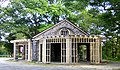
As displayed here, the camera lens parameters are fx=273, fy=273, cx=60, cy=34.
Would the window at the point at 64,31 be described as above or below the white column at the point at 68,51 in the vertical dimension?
above

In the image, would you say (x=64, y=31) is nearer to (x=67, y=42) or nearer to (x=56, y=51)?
(x=67, y=42)

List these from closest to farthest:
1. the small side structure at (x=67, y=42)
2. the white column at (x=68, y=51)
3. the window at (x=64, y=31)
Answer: the white column at (x=68, y=51) < the small side structure at (x=67, y=42) < the window at (x=64, y=31)

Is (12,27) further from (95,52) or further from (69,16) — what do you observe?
(95,52)

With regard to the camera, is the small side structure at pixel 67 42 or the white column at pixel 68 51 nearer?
the white column at pixel 68 51

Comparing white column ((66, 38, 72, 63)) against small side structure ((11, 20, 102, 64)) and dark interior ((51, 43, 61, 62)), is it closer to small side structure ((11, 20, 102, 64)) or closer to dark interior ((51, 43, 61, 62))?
small side structure ((11, 20, 102, 64))

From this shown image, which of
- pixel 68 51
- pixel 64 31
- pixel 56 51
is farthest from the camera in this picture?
pixel 56 51

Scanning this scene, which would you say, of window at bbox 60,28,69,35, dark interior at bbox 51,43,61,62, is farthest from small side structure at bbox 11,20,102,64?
dark interior at bbox 51,43,61,62

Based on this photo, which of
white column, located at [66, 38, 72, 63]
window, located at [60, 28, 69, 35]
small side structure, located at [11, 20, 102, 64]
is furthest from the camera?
window, located at [60, 28, 69, 35]

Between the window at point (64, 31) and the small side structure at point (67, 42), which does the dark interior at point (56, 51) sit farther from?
the window at point (64, 31)

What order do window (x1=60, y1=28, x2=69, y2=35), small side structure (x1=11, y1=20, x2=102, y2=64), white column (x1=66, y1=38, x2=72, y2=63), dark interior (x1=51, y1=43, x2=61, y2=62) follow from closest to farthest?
white column (x1=66, y1=38, x2=72, y2=63)
small side structure (x1=11, y1=20, x2=102, y2=64)
window (x1=60, y1=28, x2=69, y2=35)
dark interior (x1=51, y1=43, x2=61, y2=62)

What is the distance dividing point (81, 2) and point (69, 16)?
30606 millimetres

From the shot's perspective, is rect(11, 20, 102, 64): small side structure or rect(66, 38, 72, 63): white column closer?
rect(66, 38, 72, 63): white column

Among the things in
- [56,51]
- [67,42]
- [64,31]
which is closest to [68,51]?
[67,42]

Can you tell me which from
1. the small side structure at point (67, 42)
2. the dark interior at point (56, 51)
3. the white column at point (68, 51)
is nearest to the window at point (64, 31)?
the small side structure at point (67, 42)
